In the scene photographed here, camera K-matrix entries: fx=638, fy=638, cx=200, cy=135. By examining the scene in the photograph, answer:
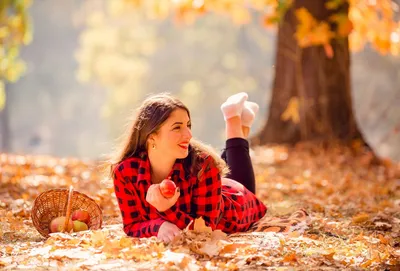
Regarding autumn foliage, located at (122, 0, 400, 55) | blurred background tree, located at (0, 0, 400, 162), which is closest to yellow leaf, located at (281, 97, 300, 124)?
autumn foliage, located at (122, 0, 400, 55)

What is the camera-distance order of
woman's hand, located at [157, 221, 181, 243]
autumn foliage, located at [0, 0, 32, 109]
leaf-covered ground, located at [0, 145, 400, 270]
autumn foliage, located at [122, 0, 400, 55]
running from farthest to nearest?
autumn foliage, located at [0, 0, 32, 109] < autumn foliage, located at [122, 0, 400, 55] < woman's hand, located at [157, 221, 181, 243] < leaf-covered ground, located at [0, 145, 400, 270]

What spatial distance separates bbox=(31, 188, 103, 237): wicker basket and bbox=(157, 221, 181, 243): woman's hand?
539 millimetres

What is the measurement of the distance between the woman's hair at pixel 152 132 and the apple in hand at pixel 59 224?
326 millimetres

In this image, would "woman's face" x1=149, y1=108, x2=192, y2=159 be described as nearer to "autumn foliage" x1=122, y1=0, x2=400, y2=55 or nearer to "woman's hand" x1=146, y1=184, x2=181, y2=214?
"woman's hand" x1=146, y1=184, x2=181, y2=214

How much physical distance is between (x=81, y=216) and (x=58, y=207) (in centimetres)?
14

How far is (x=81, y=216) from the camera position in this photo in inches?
125

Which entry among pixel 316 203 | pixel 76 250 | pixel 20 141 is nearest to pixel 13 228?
pixel 76 250

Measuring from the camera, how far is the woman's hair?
286 cm

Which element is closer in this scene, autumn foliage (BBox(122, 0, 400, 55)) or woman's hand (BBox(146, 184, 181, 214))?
woman's hand (BBox(146, 184, 181, 214))

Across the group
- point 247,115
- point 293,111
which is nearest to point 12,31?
point 293,111

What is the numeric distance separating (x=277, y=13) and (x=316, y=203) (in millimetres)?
2519

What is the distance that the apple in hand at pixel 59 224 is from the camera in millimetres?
3062

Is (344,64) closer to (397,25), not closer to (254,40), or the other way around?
(397,25)

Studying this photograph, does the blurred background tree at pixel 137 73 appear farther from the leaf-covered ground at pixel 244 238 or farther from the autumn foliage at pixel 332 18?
the leaf-covered ground at pixel 244 238
